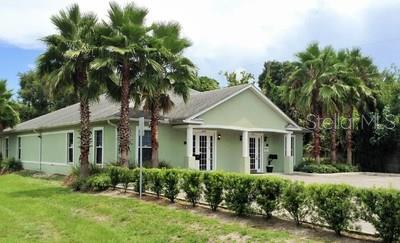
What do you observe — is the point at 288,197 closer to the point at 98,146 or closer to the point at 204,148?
the point at 204,148

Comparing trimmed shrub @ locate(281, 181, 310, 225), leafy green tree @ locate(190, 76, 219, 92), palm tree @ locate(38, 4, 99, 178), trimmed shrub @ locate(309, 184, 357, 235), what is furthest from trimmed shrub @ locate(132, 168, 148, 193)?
leafy green tree @ locate(190, 76, 219, 92)

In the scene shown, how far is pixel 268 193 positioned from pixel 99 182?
8.22 m

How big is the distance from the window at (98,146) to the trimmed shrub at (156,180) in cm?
923

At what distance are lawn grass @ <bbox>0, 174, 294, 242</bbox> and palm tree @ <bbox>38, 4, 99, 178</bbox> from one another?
15.8ft

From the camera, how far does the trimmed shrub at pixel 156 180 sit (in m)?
14.3

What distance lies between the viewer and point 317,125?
28906 mm

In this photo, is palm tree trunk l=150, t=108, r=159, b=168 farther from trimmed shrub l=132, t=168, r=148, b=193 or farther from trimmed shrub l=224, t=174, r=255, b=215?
trimmed shrub l=224, t=174, r=255, b=215

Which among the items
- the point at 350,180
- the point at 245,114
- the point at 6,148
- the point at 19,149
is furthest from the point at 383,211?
the point at 6,148

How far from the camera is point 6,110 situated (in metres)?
33.9

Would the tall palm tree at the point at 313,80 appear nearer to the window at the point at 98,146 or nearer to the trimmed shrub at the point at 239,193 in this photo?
the window at the point at 98,146

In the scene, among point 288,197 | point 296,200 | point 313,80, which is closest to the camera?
point 296,200

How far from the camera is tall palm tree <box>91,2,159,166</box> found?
18.2 metres

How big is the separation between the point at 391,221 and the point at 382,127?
24547mm

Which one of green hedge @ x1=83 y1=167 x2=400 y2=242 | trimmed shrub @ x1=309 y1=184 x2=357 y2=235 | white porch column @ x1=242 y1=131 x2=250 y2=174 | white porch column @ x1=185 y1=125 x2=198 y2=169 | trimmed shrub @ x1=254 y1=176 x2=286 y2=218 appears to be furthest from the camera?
white porch column @ x1=242 y1=131 x2=250 y2=174
